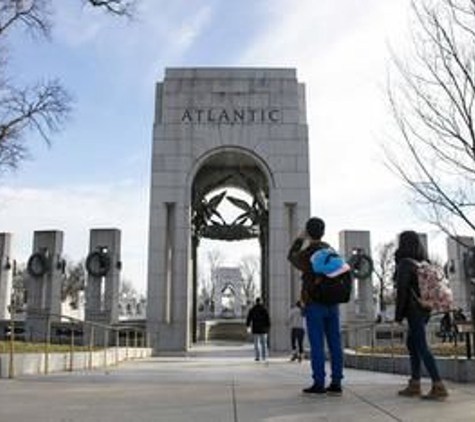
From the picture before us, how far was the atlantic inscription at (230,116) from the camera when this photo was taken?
1085 inches

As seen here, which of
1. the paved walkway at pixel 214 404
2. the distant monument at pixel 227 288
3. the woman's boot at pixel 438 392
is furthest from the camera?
the distant monument at pixel 227 288

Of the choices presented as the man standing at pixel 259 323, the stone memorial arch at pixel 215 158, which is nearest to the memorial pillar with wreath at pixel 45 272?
the stone memorial arch at pixel 215 158

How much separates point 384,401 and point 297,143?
2161cm

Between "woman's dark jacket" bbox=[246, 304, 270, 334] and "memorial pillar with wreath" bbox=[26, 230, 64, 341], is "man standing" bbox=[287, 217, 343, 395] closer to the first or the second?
"woman's dark jacket" bbox=[246, 304, 270, 334]

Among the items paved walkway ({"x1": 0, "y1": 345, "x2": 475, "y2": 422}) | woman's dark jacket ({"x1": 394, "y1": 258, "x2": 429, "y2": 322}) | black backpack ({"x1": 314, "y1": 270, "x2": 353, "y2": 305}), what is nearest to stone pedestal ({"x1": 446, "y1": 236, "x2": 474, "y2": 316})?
paved walkway ({"x1": 0, "y1": 345, "x2": 475, "y2": 422})

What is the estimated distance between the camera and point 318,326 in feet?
21.9

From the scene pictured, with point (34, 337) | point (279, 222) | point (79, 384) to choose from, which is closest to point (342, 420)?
point (79, 384)

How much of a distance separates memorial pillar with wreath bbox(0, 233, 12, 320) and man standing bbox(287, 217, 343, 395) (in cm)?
2901

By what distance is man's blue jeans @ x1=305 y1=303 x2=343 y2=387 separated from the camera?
6.64 metres

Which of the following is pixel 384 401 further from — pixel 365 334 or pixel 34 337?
pixel 34 337

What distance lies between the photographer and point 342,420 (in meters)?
5.18

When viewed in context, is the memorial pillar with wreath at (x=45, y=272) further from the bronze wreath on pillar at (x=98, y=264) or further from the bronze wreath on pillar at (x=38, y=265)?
the bronze wreath on pillar at (x=98, y=264)

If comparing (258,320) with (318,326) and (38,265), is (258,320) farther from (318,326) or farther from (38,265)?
(38,265)

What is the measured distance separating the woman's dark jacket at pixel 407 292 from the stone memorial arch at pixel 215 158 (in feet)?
62.7
